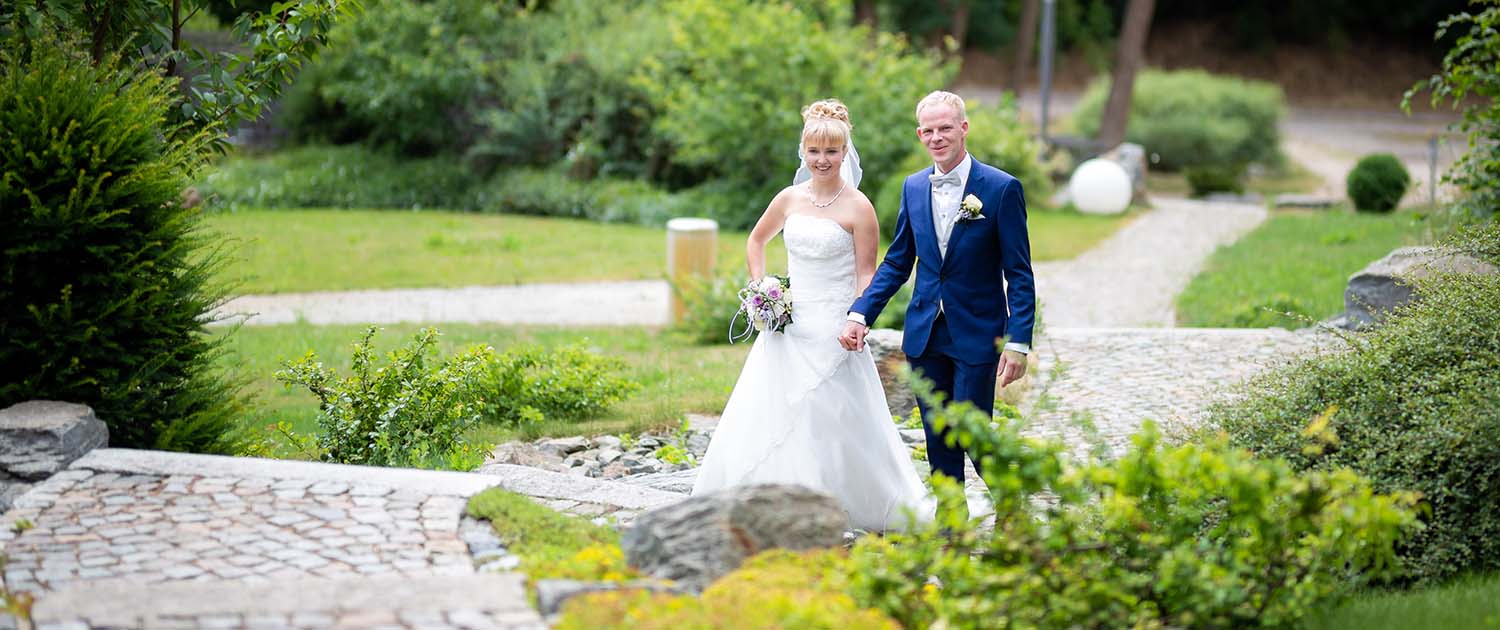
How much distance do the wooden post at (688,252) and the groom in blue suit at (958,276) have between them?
258 inches

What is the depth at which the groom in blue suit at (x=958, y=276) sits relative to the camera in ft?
18.3

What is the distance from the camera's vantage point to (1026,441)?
4586 mm

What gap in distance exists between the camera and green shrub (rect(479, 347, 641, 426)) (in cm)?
859

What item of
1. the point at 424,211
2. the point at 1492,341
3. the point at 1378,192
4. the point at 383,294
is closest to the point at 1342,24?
the point at 1378,192

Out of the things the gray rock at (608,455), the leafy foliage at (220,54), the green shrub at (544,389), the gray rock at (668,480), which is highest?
the leafy foliage at (220,54)

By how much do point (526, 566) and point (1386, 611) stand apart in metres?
2.98

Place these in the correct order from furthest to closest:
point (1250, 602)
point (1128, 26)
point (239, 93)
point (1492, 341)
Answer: point (1128, 26), point (239, 93), point (1492, 341), point (1250, 602)

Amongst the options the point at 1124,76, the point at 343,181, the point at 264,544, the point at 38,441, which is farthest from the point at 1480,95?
the point at 343,181

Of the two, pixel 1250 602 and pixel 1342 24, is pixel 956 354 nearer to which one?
pixel 1250 602

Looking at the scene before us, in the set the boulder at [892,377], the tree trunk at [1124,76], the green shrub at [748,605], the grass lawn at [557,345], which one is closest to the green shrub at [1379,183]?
the tree trunk at [1124,76]

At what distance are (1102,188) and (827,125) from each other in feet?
48.8

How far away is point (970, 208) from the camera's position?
5.56m

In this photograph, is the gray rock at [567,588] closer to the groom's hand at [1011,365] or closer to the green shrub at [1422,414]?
the groom's hand at [1011,365]

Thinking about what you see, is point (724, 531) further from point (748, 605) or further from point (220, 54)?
point (220, 54)
